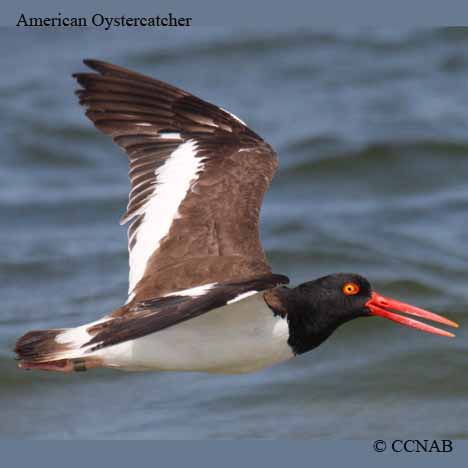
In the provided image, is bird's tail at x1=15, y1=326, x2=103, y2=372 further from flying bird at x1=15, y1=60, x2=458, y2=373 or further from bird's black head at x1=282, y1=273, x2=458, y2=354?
bird's black head at x1=282, y1=273, x2=458, y2=354

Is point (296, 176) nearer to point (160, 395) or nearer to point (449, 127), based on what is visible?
point (449, 127)

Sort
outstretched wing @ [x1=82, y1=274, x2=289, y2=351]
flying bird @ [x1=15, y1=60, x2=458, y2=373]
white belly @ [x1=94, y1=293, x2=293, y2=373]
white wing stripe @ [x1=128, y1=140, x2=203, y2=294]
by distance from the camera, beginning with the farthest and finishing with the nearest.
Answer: white wing stripe @ [x1=128, y1=140, x2=203, y2=294], white belly @ [x1=94, y1=293, x2=293, y2=373], flying bird @ [x1=15, y1=60, x2=458, y2=373], outstretched wing @ [x1=82, y1=274, x2=289, y2=351]

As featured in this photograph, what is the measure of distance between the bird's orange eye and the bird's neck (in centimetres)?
16

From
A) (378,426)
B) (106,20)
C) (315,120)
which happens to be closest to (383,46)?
(315,120)

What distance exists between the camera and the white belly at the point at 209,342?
6676 millimetres

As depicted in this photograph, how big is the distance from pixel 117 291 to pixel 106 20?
5.82m

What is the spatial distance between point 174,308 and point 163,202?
2.19 meters

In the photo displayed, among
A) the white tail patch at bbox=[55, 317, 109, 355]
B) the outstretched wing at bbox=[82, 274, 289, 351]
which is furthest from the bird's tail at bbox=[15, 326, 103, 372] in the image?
the outstretched wing at bbox=[82, 274, 289, 351]

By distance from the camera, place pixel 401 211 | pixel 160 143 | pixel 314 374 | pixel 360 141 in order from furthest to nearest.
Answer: pixel 360 141 < pixel 401 211 < pixel 314 374 < pixel 160 143

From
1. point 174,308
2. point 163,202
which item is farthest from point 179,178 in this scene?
point 174,308

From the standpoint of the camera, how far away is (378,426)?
9.66m

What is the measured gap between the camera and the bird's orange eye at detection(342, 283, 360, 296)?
7.11 metres

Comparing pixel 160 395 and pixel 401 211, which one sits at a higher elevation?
pixel 401 211

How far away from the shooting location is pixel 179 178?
7.98 metres
